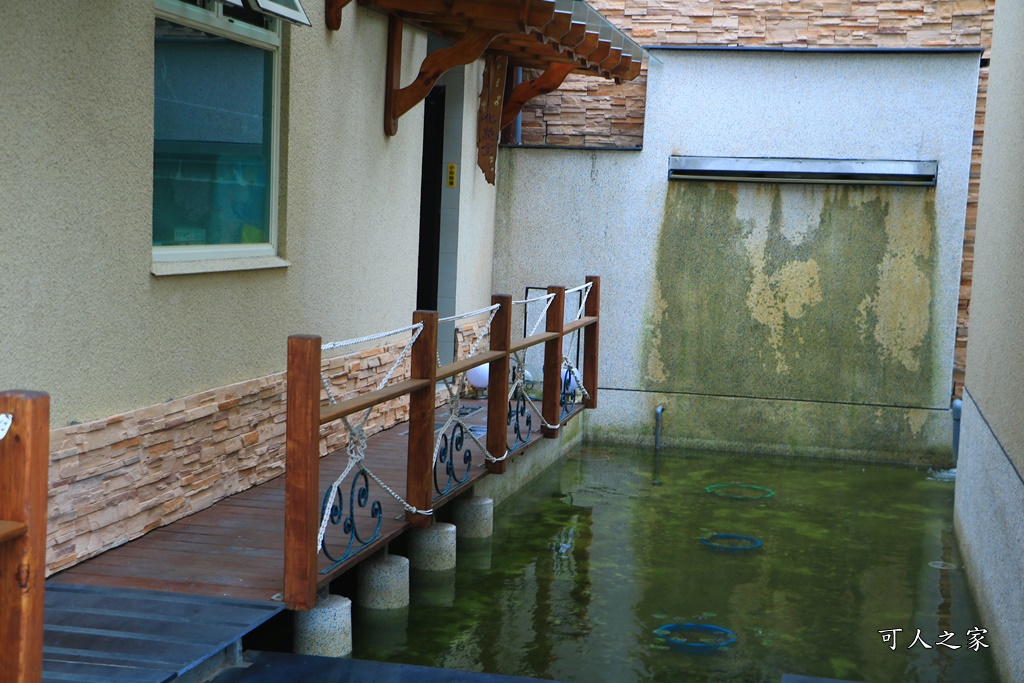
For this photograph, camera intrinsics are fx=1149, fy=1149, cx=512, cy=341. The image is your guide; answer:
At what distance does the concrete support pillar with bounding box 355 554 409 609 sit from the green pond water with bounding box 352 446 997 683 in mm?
63

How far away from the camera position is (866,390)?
32.6 ft

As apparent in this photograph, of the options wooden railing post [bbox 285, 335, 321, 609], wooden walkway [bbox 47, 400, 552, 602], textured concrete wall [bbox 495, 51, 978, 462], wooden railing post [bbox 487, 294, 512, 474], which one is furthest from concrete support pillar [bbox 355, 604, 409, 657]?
textured concrete wall [bbox 495, 51, 978, 462]

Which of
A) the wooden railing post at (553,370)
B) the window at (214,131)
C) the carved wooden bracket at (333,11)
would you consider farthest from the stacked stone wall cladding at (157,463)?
the carved wooden bracket at (333,11)

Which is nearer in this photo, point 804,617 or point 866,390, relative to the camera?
point 804,617

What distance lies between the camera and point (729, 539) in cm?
712

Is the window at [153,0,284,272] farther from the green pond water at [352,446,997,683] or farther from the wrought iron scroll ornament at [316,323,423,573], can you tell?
the green pond water at [352,446,997,683]

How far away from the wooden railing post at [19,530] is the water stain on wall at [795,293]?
26.8 ft

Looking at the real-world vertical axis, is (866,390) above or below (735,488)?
above

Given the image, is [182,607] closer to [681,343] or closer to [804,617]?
[804,617]

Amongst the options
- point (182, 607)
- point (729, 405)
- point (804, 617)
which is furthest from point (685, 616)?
point (729, 405)

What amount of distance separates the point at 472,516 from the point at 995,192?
3619 mm

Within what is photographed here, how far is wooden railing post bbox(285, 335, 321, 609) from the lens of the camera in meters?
3.96

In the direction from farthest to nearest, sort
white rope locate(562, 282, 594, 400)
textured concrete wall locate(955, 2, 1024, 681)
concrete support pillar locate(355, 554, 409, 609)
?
1. white rope locate(562, 282, 594, 400)
2. concrete support pillar locate(355, 554, 409, 609)
3. textured concrete wall locate(955, 2, 1024, 681)

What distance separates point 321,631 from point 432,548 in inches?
64.1
